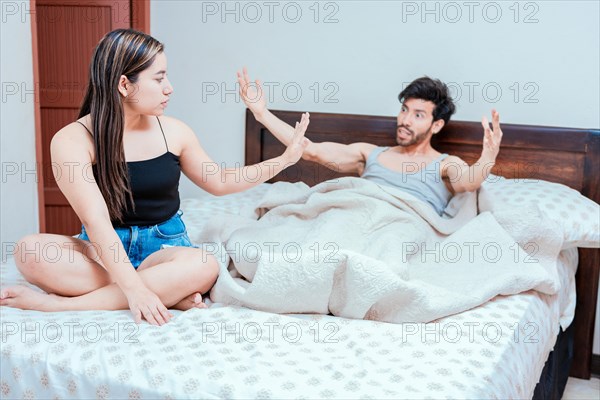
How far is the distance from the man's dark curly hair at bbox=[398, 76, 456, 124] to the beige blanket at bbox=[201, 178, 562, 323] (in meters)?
0.34

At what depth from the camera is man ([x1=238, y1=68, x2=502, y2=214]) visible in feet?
7.89

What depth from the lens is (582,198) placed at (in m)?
2.36

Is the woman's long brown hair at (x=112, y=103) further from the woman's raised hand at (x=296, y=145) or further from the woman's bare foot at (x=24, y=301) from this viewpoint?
the woman's raised hand at (x=296, y=145)

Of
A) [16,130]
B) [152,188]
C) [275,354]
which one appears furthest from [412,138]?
[16,130]

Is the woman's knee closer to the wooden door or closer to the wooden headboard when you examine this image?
the wooden headboard

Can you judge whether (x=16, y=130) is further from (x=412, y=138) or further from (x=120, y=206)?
(x=412, y=138)

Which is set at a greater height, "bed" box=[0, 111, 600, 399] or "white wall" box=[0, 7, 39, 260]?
"white wall" box=[0, 7, 39, 260]

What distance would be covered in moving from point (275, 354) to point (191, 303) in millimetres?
350

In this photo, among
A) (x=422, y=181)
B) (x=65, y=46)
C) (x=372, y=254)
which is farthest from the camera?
(x=65, y=46)

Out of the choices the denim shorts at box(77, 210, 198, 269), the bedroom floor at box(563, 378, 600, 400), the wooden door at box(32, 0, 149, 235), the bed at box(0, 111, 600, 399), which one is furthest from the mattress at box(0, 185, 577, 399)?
the wooden door at box(32, 0, 149, 235)

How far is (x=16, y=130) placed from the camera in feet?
8.45

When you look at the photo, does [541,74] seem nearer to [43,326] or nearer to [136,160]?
[136,160]

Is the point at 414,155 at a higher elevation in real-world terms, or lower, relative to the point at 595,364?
higher

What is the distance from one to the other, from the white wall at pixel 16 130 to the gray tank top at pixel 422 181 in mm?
1218
